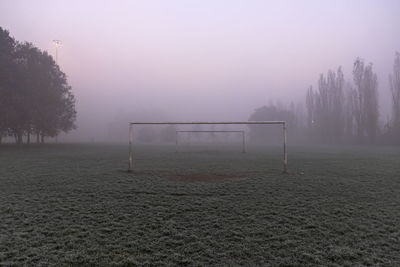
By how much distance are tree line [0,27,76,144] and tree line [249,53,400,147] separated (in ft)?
161

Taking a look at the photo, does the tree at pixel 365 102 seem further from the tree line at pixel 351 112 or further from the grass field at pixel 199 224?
the grass field at pixel 199 224

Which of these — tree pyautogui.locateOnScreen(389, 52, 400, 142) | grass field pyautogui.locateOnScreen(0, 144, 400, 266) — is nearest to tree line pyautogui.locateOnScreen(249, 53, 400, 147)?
tree pyautogui.locateOnScreen(389, 52, 400, 142)

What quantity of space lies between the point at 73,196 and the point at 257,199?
4944mm

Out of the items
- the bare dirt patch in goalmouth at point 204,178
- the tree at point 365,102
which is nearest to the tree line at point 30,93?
the bare dirt patch in goalmouth at point 204,178

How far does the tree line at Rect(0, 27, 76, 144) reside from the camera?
27.4 m

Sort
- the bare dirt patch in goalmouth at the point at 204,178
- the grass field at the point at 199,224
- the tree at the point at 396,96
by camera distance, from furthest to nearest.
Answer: the tree at the point at 396,96
the bare dirt patch in goalmouth at the point at 204,178
the grass field at the point at 199,224

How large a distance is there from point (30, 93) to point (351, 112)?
5324cm

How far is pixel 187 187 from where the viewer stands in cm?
860

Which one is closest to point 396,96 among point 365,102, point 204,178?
point 365,102

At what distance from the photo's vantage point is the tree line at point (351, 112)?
48250 millimetres

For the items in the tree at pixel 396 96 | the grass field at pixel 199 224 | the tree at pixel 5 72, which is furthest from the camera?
the tree at pixel 396 96

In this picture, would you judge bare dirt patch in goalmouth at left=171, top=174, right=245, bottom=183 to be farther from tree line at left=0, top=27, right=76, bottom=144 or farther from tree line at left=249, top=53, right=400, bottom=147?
tree line at left=249, top=53, right=400, bottom=147

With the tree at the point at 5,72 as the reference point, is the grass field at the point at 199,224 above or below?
below

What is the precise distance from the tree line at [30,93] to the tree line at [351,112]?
161ft
